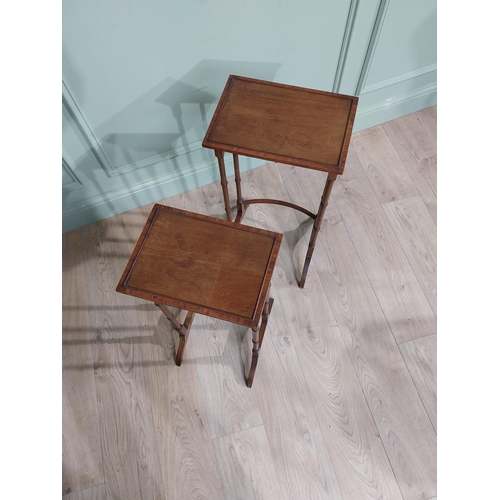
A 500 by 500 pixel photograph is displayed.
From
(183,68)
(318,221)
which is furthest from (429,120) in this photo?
(183,68)

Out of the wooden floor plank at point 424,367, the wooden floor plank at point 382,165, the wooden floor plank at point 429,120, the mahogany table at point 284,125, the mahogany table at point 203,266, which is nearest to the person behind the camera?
the mahogany table at point 203,266

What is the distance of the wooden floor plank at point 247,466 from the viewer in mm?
1369

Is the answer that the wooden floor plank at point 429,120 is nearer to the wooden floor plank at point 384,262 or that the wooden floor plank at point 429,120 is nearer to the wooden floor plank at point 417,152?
the wooden floor plank at point 417,152

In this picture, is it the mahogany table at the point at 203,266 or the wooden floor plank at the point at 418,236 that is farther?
the wooden floor plank at the point at 418,236

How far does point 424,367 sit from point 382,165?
3.04 ft

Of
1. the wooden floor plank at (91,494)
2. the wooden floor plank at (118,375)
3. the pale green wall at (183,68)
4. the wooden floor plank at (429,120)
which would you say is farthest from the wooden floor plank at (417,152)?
the wooden floor plank at (91,494)

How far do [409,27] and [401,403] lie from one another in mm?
1419

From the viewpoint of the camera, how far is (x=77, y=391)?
1.53 meters

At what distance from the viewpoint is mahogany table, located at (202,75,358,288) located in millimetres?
1169

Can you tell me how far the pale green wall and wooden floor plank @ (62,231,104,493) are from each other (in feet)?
0.88

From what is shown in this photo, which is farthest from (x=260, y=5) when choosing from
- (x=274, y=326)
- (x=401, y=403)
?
(x=401, y=403)

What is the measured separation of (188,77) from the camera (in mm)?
1444

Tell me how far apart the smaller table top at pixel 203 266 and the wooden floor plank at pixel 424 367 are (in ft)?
2.59

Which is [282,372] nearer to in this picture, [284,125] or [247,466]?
[247,466]
